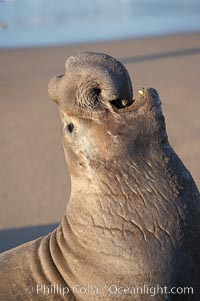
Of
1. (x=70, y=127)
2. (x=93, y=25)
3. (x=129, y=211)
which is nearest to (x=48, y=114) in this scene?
(x=70, y=127)

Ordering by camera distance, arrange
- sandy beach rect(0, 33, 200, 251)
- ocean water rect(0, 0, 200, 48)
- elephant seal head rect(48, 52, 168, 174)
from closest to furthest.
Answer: elephant seal head rect(48, 52, 168, 174)
sandy beach rect(0, 33, 200, 251)
ocean water rect(0, 0, 200, 48)

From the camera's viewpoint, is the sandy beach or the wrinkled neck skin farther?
the sandy beach

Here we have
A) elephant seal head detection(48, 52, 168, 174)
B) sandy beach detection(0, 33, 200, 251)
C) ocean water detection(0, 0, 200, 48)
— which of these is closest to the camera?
elephant seal head detection(48, 52, 168, 174)

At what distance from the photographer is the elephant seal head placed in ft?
6.18

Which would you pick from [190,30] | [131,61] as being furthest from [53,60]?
[190,30]

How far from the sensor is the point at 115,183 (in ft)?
6.45

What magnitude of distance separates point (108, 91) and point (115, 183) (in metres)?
0.37

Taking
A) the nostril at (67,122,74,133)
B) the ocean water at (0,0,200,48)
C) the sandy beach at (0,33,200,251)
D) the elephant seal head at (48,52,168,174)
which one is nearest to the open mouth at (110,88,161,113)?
the elephant seal head at (48,52,168,174)

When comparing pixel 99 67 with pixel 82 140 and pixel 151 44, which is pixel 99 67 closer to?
pixel 82 140

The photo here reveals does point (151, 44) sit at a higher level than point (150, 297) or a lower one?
higher

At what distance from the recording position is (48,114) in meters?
7.71

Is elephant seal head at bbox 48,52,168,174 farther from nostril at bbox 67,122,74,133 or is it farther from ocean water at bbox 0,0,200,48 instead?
ocean water at bbox 0,0,200,48

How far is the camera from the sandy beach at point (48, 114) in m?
5.03

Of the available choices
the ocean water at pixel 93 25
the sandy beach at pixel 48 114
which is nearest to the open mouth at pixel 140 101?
the sandy beach at pixel 48 114
